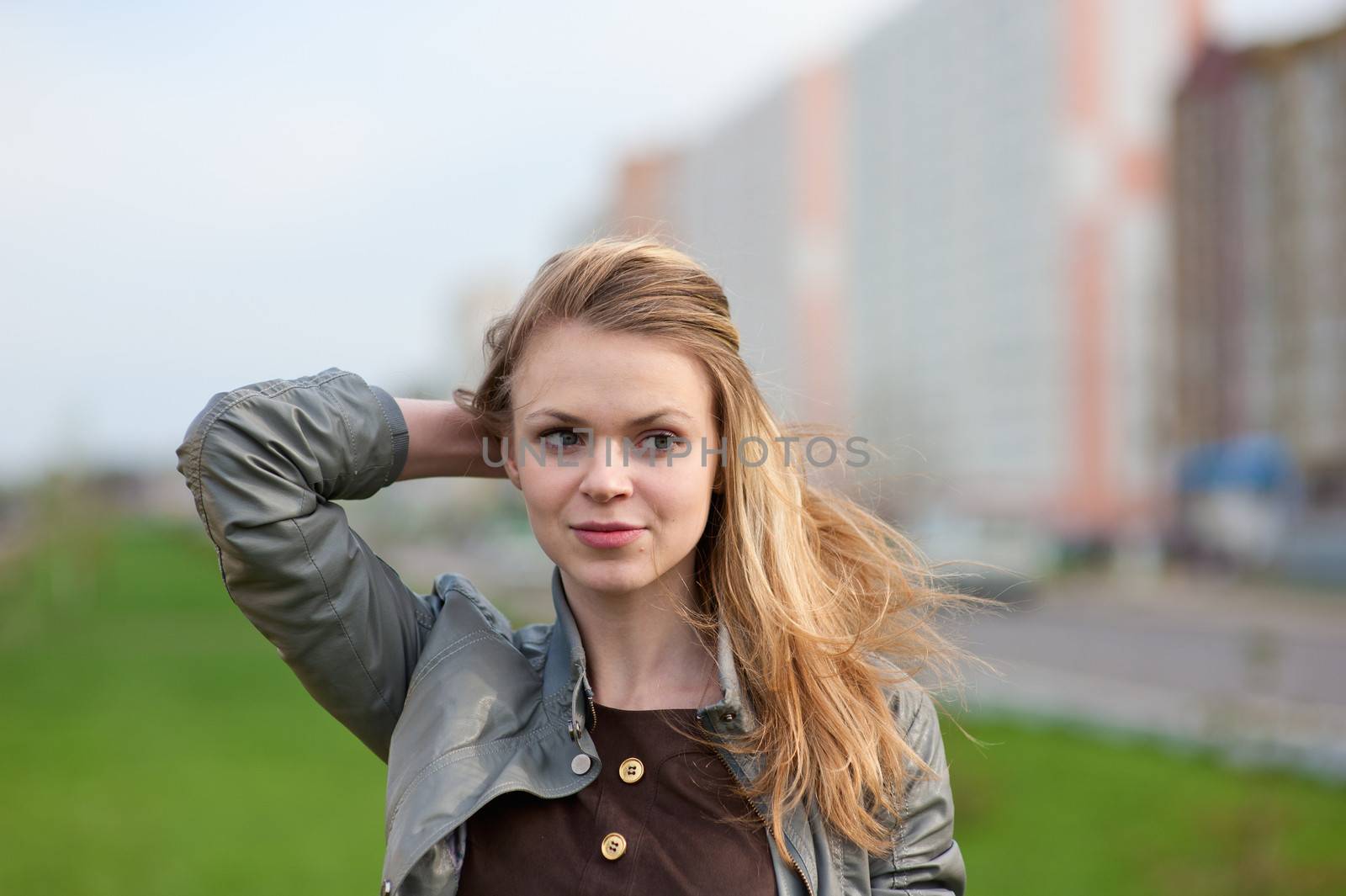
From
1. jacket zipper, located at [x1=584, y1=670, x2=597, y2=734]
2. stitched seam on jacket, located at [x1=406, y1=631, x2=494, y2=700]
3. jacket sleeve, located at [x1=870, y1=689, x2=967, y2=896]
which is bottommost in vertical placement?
jacket sleeve, located at [x1=870, y1=689, x2=967, y2=896]

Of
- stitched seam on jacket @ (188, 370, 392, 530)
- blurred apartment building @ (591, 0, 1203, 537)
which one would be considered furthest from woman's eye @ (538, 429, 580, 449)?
blurred apartment building @ (591, 0, 1203, 537)

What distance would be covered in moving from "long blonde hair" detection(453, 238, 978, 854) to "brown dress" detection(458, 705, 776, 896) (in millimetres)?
59

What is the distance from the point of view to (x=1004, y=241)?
125ft

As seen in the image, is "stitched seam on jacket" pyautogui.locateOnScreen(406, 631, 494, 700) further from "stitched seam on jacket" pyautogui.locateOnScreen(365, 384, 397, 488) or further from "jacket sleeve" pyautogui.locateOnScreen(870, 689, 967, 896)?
"jacket sleeve" pyautogui.locateOnScreen(870, 689, 967, 896)

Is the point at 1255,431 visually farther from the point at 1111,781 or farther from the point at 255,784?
the point at 255,784

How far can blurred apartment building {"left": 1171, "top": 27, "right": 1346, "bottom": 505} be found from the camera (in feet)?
84.7

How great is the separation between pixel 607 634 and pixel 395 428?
1.52ft

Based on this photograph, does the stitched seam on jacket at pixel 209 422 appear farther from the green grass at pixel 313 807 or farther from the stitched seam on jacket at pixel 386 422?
the green grass at pixel 313 807

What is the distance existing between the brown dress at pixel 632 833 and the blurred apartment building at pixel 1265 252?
27.0m

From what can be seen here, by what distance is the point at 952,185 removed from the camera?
41031 millimetres

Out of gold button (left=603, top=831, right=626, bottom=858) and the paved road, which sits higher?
gold button (left=603, top=831, right=626, bottom=858)

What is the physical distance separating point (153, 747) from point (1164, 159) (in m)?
29.3

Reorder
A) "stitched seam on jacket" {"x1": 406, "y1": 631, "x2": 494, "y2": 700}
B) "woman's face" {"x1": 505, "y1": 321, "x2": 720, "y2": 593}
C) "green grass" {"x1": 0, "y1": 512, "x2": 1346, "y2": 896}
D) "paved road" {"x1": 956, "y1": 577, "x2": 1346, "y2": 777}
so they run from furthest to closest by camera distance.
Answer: "paved road" {"x1": 956, "y1": 577, "x2": 1346, "y2": 777} → "green grass" {"x1": 0, "y1": 512, "x2": 1346, "y2": 896} → "stitched seam on jacket" {"x1": 406, "y1": 631, "x2": 494, "y2": 700} → "woman's face" {"x1": 505, "y1": 321, "x2": 720, "y2": 593}

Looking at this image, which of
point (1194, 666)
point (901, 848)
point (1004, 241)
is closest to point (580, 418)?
point (901, 848)
